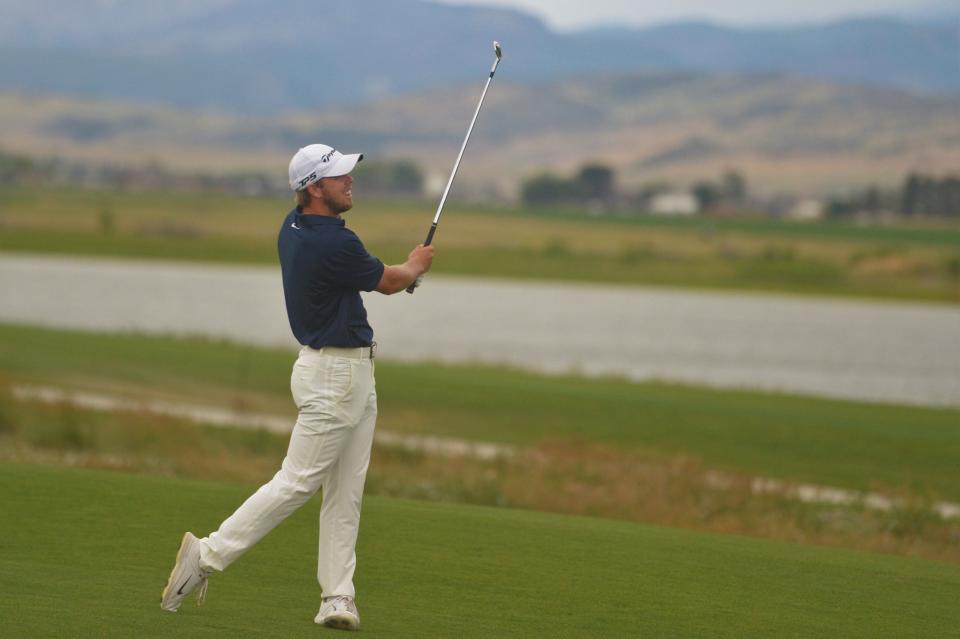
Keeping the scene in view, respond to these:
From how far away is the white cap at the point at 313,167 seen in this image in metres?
8.22

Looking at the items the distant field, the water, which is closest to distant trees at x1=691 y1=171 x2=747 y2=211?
the distant field

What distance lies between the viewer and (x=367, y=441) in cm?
834

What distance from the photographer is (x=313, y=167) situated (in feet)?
27.0

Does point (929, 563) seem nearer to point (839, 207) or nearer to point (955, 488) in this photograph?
point (955, 488)

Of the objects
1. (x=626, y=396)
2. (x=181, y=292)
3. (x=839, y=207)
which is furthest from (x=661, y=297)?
(x=839, y=207)

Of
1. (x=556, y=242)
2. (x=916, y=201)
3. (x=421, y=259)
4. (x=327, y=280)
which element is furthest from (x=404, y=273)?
(x=916, y=201)

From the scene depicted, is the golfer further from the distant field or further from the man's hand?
the distant field

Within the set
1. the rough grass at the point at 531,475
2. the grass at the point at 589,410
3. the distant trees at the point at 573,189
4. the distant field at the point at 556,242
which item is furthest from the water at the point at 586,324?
the distant trees at the point at 573,189

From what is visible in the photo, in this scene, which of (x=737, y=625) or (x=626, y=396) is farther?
(x=626, y=396)

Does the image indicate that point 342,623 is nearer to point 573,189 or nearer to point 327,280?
point 327,280

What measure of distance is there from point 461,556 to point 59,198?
126 m

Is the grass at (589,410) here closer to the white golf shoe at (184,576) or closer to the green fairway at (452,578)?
the green fairway at (452,578)

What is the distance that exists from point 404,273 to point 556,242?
98.0m

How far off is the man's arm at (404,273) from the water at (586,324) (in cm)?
2921
